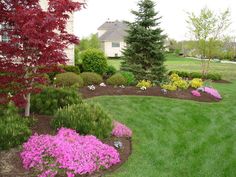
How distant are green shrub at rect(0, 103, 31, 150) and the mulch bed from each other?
0.17m

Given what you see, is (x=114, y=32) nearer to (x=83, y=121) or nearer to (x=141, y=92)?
(x=141, y=92)

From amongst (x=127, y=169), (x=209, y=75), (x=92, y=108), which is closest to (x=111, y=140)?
(x=92, y=108)

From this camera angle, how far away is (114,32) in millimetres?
59156

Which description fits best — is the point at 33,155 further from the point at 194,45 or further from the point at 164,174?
the point at 194,45

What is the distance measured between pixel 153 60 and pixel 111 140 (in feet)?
35.3

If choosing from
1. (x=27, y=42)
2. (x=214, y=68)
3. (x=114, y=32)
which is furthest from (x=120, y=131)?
(x=114, y=32)

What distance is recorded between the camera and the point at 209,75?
78.7 feet

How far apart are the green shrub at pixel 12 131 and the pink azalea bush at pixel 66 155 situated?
0.20 metres

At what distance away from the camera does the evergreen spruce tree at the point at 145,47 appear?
18.1 meters

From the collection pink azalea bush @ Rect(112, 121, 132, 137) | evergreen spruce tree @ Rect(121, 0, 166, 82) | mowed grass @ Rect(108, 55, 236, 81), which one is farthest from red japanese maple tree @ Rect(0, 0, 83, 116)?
mowed grass @ Rect(108, 55, 236, 81)

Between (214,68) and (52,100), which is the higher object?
(52,100)

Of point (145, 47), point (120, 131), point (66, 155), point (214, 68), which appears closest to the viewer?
point (66, 155)

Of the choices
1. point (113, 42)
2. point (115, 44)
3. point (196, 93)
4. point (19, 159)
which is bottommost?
point (19, 159)

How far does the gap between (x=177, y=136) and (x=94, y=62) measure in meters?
10.0
